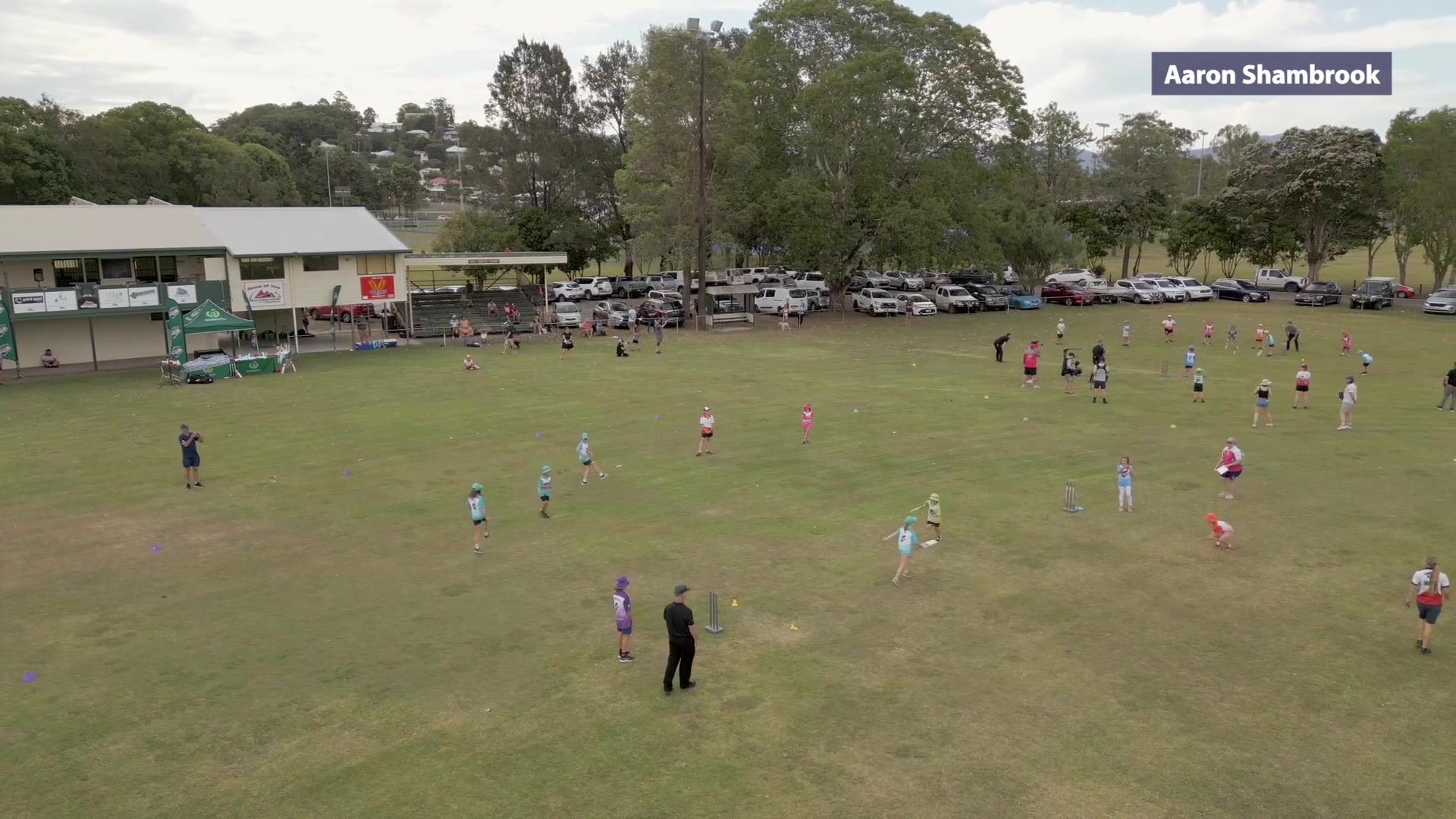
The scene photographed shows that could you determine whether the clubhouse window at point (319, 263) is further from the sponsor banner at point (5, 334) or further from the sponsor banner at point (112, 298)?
the sponsor banner at point (5, 334)

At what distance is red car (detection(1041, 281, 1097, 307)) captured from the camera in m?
62.5

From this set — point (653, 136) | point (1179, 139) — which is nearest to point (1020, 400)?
point (653, 136)

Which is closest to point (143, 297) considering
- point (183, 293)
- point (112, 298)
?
point (112, 298)

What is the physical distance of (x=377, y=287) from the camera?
45094 mm

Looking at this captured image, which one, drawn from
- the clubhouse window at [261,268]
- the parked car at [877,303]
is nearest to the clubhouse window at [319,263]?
the clubhouse window at [261,268]

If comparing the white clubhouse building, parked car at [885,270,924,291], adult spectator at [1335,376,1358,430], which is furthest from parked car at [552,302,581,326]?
adult spectator at [1335,376,1358,430]

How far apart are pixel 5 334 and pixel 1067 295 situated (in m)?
57.1

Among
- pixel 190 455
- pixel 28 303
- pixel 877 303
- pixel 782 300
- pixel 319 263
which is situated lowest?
pixel 190 455

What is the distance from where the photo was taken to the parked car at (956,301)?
5934 centimetres

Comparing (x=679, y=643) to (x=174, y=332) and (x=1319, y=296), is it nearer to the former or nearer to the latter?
(x=174, y=332)

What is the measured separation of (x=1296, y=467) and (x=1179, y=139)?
77.2m

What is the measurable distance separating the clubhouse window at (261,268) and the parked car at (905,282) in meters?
41.8

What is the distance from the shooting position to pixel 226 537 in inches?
693

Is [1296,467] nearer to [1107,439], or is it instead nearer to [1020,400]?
[1107,439]
